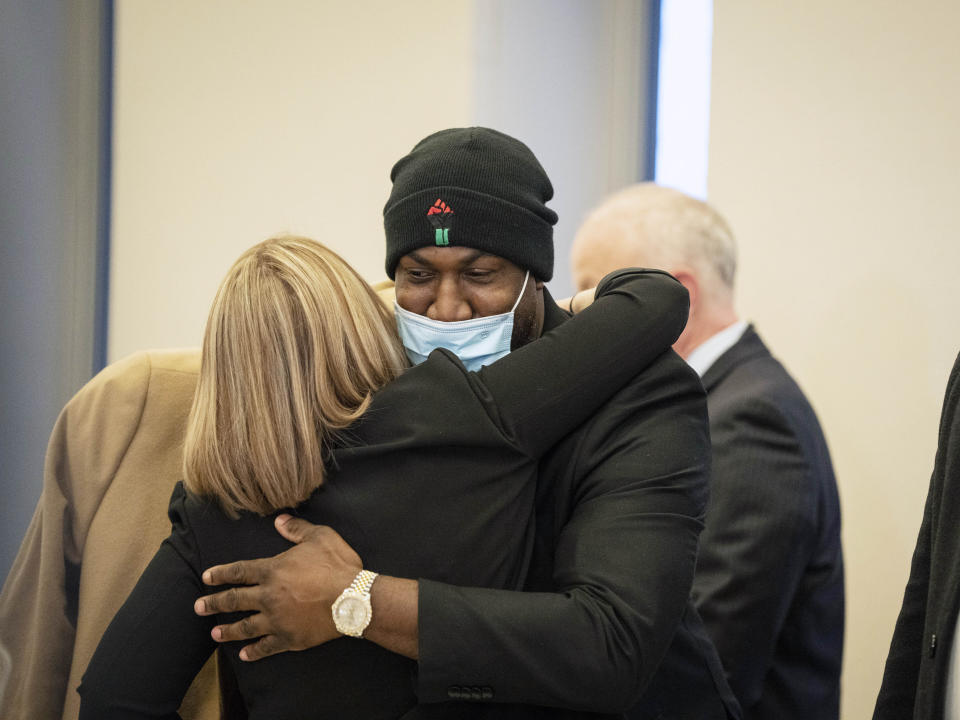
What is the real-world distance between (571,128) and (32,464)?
2021 millimetres

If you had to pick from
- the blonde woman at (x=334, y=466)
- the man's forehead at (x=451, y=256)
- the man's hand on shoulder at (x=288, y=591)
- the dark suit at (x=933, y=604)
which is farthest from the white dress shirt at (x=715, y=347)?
the man's hand on shoulder at (x=288, y=591)

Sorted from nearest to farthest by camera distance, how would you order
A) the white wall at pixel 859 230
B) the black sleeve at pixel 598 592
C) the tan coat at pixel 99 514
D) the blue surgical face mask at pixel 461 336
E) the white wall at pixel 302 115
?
the black sleeve at pixel 598 592
the blue surgical face mask at pixel 461 336
the tan coat at pixel 99 514
the white wall at pixel 859 230
the white wall at pixel 302 115

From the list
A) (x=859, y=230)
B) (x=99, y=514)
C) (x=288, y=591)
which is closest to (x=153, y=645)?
(x=288, y=591)

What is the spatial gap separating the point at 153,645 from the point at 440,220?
73 cm

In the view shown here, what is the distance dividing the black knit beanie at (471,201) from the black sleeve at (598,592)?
39 cm

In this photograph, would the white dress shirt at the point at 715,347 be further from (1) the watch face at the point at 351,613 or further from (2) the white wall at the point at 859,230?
(1) the watch face at the point at 351,613

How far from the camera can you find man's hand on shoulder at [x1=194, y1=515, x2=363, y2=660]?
120cm

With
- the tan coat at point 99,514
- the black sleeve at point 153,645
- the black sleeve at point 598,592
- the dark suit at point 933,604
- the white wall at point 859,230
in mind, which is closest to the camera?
the black sleeve at point 598,592

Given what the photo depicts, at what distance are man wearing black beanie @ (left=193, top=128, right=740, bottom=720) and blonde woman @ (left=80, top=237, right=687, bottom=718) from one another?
0.04m

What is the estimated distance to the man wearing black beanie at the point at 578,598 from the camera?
1162 millimetres

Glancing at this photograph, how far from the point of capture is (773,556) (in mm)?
2062

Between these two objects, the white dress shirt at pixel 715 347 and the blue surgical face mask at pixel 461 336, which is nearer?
the blue surgical face mask at pixel 461 336

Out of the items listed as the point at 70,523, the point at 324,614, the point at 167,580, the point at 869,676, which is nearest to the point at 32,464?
the point at 70,523

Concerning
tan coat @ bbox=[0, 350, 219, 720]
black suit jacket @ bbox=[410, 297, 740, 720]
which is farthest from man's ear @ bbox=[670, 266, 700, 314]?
tan coat @ bbox=[0, 350, 219, 720]
